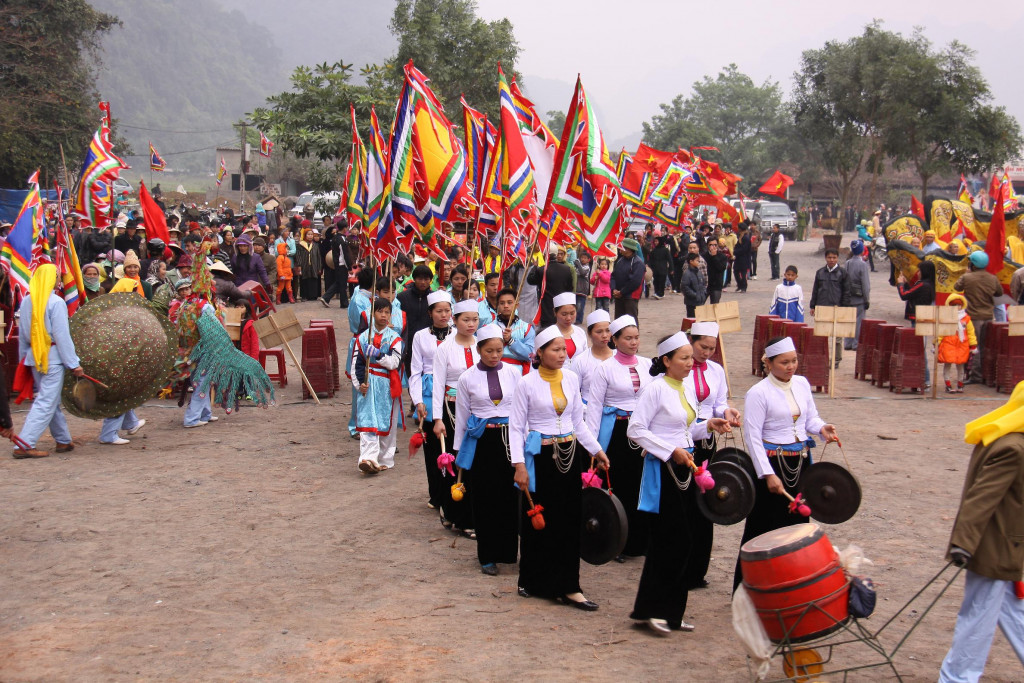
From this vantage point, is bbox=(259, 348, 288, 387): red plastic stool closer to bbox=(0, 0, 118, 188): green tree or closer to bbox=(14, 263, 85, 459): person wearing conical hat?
bbox=(14, 263, 85, 459): person wearing conical hat

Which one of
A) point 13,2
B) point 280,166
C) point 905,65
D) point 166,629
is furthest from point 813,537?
point 280,166

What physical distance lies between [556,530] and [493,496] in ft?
2.19

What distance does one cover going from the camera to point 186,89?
177875mm

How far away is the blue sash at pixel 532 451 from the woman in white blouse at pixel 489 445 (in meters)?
0.38

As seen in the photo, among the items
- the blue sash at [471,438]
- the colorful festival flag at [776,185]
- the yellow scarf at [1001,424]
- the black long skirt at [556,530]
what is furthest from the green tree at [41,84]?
the yellow scarf at [1001,424]

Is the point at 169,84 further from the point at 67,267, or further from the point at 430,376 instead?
the point at 430,376

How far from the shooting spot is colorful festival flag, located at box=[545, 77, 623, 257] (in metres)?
8.34

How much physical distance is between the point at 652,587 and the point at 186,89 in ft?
618

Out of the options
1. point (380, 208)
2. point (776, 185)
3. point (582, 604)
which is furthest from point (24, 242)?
point (776, 185)

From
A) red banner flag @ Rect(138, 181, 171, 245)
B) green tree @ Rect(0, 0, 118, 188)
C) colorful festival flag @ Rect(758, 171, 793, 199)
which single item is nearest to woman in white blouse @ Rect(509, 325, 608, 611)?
red banner flag @ Rect(138, 181, 171, 245)

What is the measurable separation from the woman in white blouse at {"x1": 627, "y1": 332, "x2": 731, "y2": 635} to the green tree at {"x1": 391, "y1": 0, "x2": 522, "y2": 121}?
2057 cm

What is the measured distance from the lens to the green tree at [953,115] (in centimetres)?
3195

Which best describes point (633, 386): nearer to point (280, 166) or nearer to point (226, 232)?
point (226, 232)

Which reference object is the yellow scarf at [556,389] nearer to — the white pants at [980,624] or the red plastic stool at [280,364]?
the white pants at [980,624]
